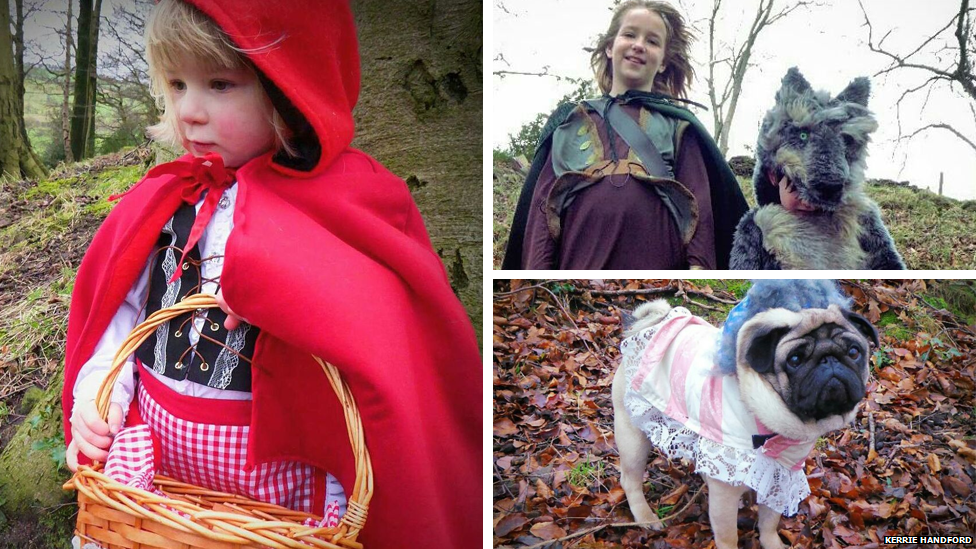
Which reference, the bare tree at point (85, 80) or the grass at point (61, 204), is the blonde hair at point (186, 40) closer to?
the bare tree at point (85, 80)

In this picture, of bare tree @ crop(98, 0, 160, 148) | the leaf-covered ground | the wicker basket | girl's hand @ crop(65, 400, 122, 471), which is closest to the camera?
the wicker basket

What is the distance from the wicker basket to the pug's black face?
0.98m

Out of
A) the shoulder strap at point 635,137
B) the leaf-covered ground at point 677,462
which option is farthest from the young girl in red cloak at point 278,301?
the shoulder strap at point 635,137

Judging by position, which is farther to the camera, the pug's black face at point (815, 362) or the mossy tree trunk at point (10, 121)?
the mossy tree trunk at point (10, 121)

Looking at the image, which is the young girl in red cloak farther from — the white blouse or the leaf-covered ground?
the leaf-covered ground

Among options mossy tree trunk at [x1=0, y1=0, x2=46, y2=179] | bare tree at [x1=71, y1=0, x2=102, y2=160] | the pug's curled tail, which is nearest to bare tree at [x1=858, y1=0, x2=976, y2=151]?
the pug's curled tail

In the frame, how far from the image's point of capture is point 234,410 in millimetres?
1722

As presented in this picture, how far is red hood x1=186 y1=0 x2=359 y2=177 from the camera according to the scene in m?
1.60

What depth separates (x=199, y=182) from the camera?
1783mm

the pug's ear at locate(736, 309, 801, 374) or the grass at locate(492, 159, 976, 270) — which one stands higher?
the grass at locate(492, 159, 976, 270)

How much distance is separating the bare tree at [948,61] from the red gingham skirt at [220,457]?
1770 millimetres

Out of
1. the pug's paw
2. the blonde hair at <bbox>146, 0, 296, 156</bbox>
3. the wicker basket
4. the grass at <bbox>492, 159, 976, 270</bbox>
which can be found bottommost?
the pug's paw

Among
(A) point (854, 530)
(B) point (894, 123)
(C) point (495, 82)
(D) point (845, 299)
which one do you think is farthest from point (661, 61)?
(A) point (854, 530)

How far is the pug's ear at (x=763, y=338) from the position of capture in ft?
5.71
